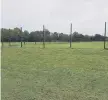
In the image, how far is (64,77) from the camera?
8.26 metres

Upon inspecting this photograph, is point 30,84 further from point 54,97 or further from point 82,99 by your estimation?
point 82,99

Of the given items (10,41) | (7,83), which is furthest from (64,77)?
(10,41)

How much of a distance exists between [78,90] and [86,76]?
1649 mm

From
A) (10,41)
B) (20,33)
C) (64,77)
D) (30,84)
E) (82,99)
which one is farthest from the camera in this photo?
(10,41)

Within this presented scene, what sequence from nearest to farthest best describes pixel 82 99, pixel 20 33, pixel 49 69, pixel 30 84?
pixel 82 99, pixel 30 84, pixel 49 69, pixel 20 33

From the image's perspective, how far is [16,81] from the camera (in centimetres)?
779

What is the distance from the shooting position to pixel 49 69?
383 inches

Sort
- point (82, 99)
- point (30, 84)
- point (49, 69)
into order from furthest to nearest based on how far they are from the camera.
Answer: point (49, 69) → point (30, 84) → point (82, 99)

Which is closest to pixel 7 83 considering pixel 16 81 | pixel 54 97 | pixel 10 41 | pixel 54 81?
pixel 16 81

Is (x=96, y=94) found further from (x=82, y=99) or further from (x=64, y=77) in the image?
(x=64, y=77)

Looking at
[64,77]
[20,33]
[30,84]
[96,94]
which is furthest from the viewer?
[20,33]

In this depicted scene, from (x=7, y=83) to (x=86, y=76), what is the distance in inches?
94.3

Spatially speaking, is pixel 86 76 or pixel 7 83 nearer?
pixel 7 83

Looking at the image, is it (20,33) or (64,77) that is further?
(20,33)
